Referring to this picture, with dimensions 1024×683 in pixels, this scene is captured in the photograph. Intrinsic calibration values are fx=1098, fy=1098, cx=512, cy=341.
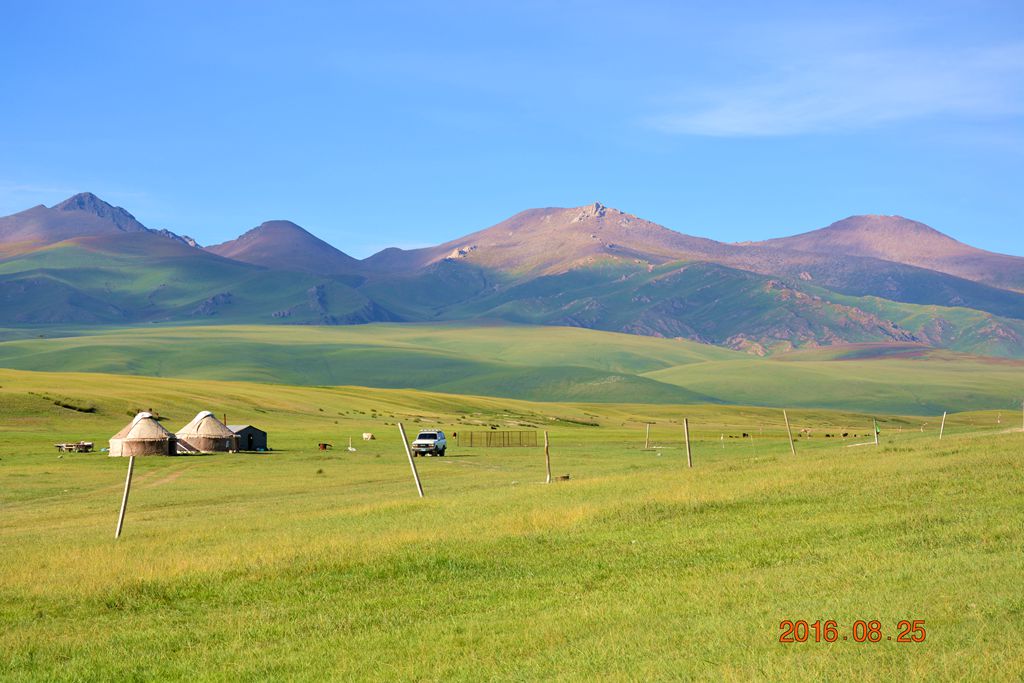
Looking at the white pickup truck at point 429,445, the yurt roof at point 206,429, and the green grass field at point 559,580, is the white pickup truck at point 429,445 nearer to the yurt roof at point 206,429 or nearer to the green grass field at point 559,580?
the yurt roof at point 206,429

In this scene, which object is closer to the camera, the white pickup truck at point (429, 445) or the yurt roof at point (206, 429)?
the white pickup truck at point (429, 445)

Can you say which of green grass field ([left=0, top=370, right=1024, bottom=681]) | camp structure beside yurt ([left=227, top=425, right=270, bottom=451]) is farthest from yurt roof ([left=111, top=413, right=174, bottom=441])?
green grass field ([left=0, top=370, right=1024, bottom=681])

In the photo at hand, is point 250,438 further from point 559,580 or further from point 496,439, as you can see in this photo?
point 559,580

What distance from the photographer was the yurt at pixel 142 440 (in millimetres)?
76125

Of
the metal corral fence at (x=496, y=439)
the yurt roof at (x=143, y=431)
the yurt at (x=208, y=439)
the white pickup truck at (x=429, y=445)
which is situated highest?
the yurt roof at (x=143, y=431)

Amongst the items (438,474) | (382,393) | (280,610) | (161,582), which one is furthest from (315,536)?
(382,393)

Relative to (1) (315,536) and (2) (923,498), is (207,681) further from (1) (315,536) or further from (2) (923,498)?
(2) (923,498)

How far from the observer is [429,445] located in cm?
7594

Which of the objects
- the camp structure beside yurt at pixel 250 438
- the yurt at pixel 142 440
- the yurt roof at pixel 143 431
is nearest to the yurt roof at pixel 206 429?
the camp structure beside yurt at pixel 250 438

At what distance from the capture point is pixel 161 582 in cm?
2100

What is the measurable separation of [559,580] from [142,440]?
62.5m

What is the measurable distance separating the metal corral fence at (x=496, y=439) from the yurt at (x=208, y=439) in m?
19.3

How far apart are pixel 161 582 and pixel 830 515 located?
14.1m

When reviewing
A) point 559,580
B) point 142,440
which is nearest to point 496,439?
point 142,440
